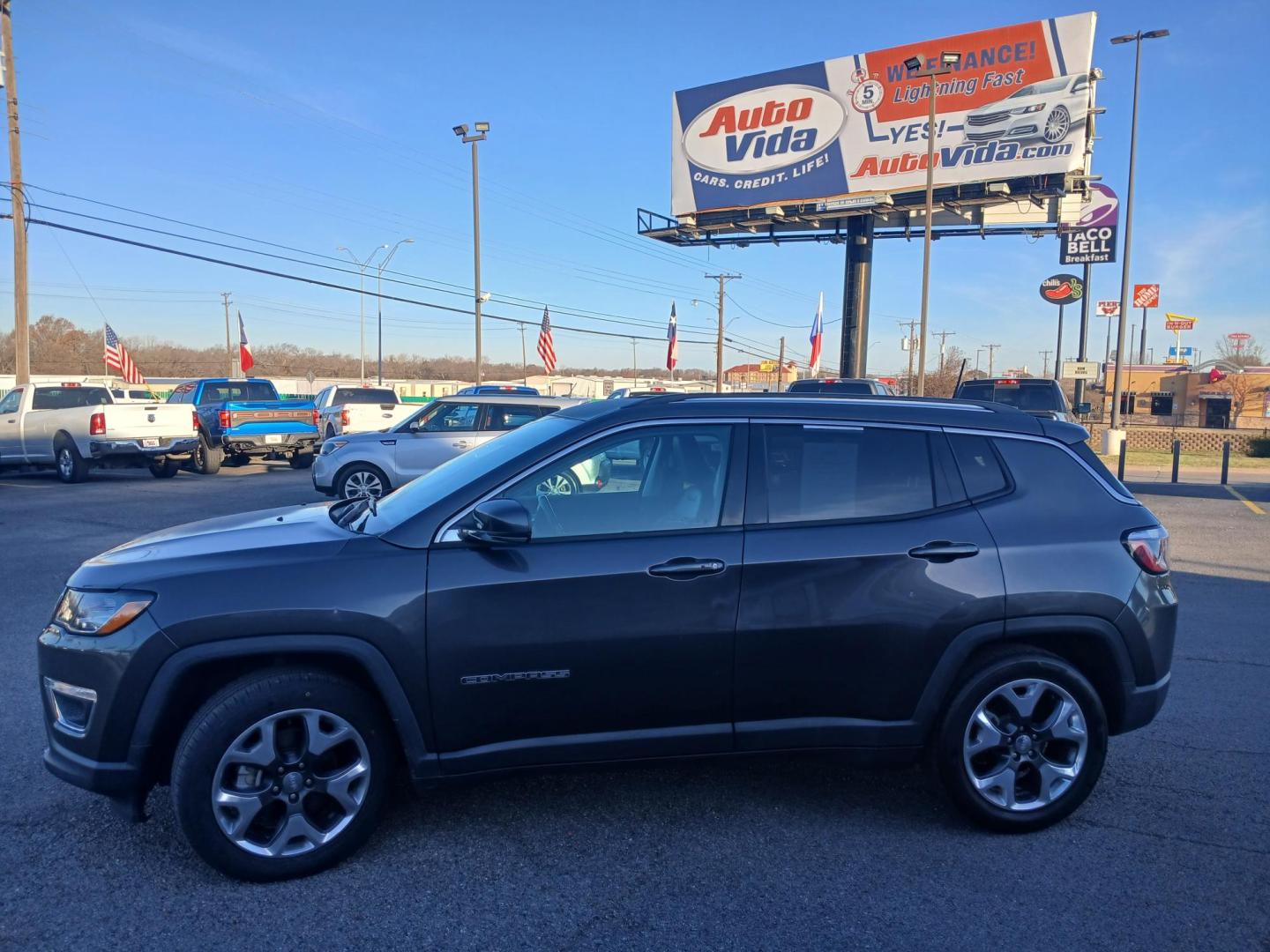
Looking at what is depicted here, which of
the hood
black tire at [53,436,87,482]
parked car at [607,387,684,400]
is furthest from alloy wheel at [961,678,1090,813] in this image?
black tire at [53,436,87,482]

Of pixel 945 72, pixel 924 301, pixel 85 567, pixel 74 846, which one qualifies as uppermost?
pixel 945 72

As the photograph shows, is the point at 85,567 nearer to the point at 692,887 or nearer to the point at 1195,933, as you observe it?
the point at 692,887

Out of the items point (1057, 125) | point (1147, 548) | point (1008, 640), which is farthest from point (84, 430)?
point (1057, 125)

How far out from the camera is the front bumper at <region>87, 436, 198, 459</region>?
53.9ft

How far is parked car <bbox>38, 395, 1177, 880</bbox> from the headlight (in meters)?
0.01

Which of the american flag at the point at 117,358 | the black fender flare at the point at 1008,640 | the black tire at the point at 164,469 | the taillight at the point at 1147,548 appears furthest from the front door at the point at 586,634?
the american flag at the point at 117,358

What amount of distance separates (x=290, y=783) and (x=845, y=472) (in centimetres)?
246

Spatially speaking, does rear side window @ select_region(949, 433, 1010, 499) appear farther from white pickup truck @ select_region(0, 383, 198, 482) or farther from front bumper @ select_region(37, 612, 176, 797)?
white pickup truck @ select_region(0, 383, 198, 482)

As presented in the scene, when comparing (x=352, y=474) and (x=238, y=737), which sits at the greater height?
(x=352, y=474)

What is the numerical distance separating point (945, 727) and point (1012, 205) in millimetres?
30957

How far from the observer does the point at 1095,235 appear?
35250mm

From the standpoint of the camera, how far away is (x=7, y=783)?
13.2 ft

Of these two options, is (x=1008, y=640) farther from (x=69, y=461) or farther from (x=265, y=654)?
(x=69, y=461)

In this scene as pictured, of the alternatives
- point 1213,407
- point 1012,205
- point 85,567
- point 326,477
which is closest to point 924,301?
point 1012,205
